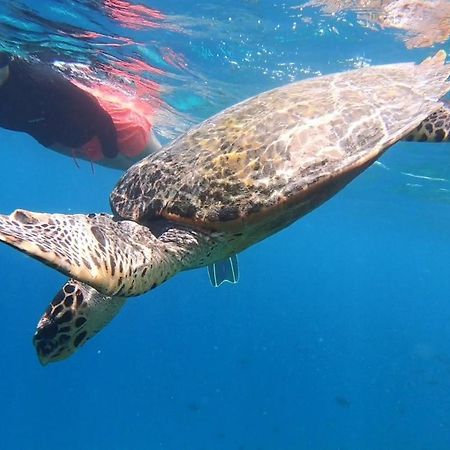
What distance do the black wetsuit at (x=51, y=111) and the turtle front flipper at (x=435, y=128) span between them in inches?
194

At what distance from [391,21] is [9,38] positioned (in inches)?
349

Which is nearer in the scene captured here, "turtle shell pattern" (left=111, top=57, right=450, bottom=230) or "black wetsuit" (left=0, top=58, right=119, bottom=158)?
"turtle shell pattern" (left=111, top=57, right=450, bottom=230)

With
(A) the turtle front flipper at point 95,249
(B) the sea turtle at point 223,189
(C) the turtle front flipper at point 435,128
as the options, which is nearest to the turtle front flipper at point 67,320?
(B) the sea turtle at point 223,189

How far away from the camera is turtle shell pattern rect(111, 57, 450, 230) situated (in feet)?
10.7

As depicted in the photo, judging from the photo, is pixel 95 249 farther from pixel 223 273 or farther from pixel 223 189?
pixel 223 273

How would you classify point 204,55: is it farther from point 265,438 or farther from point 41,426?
point 41,426

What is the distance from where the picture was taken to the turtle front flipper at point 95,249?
2262mm

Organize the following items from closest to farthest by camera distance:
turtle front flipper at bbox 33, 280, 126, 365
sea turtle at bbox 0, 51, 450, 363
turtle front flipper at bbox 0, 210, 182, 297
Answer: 1. turtle front flipper at bbox 0, 210, 182, 297
2. sea turtle at bbox 0, 51, 450, 363
3. turtle front flipper at bbox 33, 280, 126, 365

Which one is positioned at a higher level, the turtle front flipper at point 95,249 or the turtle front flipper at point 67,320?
the turtle front flipper at point 95,249

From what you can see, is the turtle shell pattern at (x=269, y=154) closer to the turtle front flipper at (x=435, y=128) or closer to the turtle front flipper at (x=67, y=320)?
the turtle front flipper at (x=435, y=128)

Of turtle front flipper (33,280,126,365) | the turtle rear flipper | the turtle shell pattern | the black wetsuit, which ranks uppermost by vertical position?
the turtle shell pattern

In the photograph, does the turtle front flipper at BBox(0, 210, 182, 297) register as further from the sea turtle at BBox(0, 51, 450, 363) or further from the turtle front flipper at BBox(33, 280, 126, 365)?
the turtle front flipper at BBox(33, 280, 126, 365)

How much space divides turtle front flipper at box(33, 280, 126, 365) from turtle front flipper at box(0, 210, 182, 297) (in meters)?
0.62

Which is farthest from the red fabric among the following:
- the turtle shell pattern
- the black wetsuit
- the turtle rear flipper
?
the turtle shell pattern
